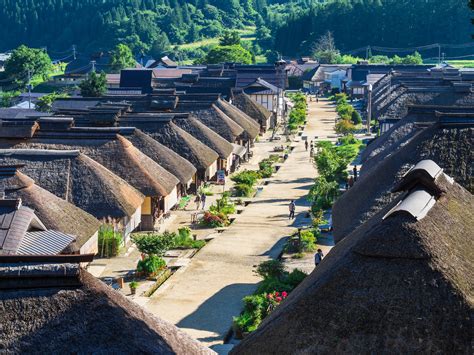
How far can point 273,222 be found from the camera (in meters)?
37.0

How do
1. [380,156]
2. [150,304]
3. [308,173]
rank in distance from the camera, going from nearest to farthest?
[150,304] < [380,156] < [308,173]

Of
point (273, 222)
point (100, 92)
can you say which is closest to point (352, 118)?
point (100, 92)

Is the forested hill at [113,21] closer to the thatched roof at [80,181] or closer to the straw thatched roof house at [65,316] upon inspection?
the thatched roof at [80,181]

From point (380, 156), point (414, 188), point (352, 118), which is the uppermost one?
point (414, 188)

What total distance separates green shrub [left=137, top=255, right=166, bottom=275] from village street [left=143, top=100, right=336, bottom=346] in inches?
21.7

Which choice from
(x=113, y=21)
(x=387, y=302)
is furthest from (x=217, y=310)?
(x=113, y=21)

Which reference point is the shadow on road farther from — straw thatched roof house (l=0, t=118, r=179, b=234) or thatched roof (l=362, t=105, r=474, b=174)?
thatched roof (l=362, t=105, r=474, b=174)

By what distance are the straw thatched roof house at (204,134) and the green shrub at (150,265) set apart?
1567 centimetres

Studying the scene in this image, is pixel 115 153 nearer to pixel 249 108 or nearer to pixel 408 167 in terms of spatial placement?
pixel 408 167

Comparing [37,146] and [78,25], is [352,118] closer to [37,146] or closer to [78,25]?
[37,146]

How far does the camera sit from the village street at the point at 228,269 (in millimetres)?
23453

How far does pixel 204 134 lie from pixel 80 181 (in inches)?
597

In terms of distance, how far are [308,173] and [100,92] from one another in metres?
22.4

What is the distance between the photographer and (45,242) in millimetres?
22156
